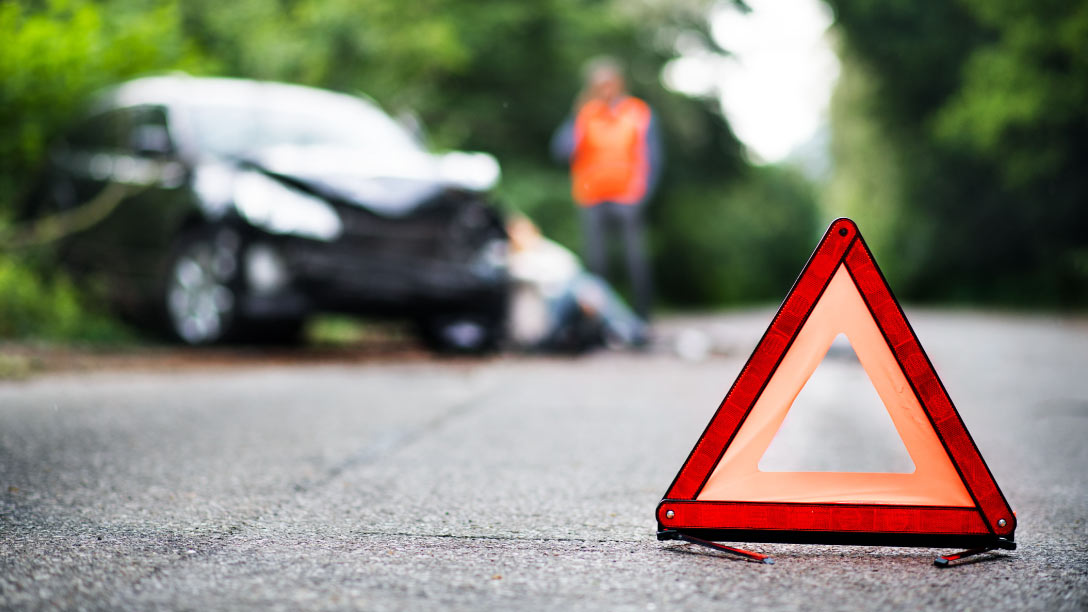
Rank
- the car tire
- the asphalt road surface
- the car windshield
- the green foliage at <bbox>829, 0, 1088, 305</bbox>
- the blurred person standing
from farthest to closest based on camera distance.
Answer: the green foliage at <bbox>829, 0, 1088, 305</bbox> → the blurred person standing → the car windshield → the car tire → the asphalt road surface

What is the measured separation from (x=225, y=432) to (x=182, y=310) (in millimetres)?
3792

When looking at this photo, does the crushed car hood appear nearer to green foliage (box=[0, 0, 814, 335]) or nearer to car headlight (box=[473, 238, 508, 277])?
car headlight (box=[473, 238, 508, 277])

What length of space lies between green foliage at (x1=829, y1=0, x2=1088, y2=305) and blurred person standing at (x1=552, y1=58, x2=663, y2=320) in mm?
10722

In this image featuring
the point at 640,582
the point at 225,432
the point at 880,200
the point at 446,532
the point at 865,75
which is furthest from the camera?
the point at 880,200

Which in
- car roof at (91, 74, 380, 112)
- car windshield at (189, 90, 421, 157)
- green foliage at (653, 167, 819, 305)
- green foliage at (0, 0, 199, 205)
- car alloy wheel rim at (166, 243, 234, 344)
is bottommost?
green foliage at (653, 167, 819, 305)

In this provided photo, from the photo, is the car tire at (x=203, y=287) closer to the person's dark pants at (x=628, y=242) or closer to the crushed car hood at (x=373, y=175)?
the crushed car hood at (x=373, y=175)

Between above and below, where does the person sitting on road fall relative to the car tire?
below

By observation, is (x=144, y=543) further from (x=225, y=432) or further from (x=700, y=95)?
(x=700, y=95)

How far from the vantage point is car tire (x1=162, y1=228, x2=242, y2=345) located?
820cm

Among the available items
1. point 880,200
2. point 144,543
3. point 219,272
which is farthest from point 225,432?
point 880,200

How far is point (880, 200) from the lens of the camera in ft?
82.8

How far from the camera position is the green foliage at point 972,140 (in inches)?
764

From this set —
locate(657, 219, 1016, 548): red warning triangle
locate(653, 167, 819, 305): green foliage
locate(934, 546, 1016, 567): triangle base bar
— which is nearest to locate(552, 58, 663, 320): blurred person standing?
locate(657, 219, 1016, 548): red warning triangle

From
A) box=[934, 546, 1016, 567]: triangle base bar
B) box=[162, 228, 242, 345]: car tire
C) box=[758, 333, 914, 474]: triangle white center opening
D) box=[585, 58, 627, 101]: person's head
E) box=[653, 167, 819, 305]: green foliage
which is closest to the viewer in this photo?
box=[934, 546, 1016, 567]: triangle base bar
